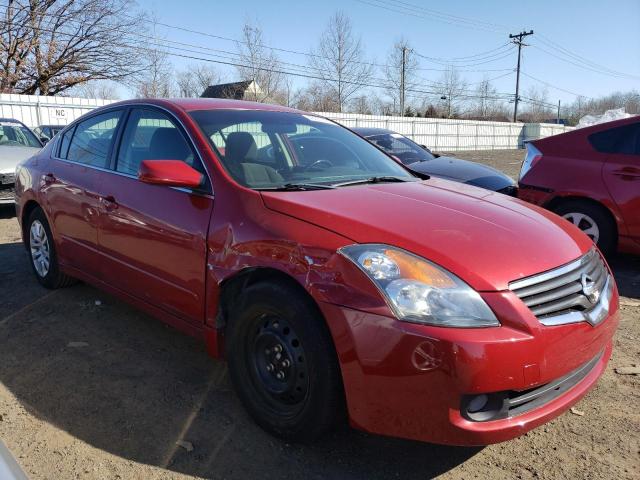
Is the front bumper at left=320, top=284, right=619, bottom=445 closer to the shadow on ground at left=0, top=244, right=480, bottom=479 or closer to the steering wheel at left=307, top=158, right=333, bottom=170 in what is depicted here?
the shadow on ground at left=0, top=244, right=480, bottom=479

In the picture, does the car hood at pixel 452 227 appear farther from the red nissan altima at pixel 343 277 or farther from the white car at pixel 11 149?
the white car at pixel 11 149

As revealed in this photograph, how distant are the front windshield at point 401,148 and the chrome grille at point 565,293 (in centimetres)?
583

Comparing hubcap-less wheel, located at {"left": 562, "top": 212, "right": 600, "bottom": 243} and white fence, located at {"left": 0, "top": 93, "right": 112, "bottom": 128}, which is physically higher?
white fence, located at {"left": 0, "top": 93, "right": 112, "bottom": 128}

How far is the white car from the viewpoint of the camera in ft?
26.7

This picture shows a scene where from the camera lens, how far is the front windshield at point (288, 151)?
305cm

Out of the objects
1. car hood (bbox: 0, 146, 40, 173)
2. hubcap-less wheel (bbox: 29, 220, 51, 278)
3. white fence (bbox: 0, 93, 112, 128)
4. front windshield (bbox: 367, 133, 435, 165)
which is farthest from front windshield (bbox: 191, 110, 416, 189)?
white fence (bbox: 0, 93, 112, 128)

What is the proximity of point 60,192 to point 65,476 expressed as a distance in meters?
2.50

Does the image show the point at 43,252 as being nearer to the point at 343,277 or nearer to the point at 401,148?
the point at 343,277

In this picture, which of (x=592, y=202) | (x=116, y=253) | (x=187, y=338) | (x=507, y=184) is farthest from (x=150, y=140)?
(x=507, y=184)

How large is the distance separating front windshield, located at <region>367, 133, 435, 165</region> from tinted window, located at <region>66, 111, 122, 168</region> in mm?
5059

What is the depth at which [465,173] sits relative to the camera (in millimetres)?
7129

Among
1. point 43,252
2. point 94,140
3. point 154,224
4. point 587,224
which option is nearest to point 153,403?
point 154,224

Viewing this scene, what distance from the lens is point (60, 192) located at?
4.20m

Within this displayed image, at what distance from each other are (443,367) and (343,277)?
0.53 meters
